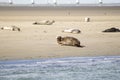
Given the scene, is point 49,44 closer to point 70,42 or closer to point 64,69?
point 70,42

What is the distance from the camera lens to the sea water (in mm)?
12609

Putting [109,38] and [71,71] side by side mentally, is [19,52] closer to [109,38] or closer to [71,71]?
[71,71]

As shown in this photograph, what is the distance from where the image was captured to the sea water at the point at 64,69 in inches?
496

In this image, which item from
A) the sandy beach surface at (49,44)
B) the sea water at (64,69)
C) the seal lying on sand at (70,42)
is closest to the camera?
the sea water at (64,69)

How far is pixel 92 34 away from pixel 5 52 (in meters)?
5.89

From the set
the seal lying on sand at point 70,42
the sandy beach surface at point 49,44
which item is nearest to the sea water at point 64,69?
the sandy beach surface at point 49,44

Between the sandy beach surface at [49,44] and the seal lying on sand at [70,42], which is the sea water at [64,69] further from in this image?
the seal lying on sand at [70,42]

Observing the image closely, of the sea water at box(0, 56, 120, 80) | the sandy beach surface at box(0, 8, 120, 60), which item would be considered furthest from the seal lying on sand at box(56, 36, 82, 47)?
the sea water at box(0, 56, 120, 80)

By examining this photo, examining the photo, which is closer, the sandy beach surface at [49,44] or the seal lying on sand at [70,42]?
the sandy beach surface at [49,44]

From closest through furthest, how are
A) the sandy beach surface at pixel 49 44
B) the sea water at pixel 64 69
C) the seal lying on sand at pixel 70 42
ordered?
the sea water at pixel 64 69 < the sandy beach surface at pixel 49 44 < the seal lying on sand at pixel 70 42

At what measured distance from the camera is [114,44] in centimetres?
1788

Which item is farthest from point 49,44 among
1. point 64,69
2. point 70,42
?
point 64,69

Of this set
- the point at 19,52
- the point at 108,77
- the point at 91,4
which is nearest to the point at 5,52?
the point at 19,52

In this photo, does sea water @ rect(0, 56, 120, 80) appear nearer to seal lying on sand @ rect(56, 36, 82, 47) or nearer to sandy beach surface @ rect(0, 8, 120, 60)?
sandy beach surface @ rect(0, 8, 120, 60)
